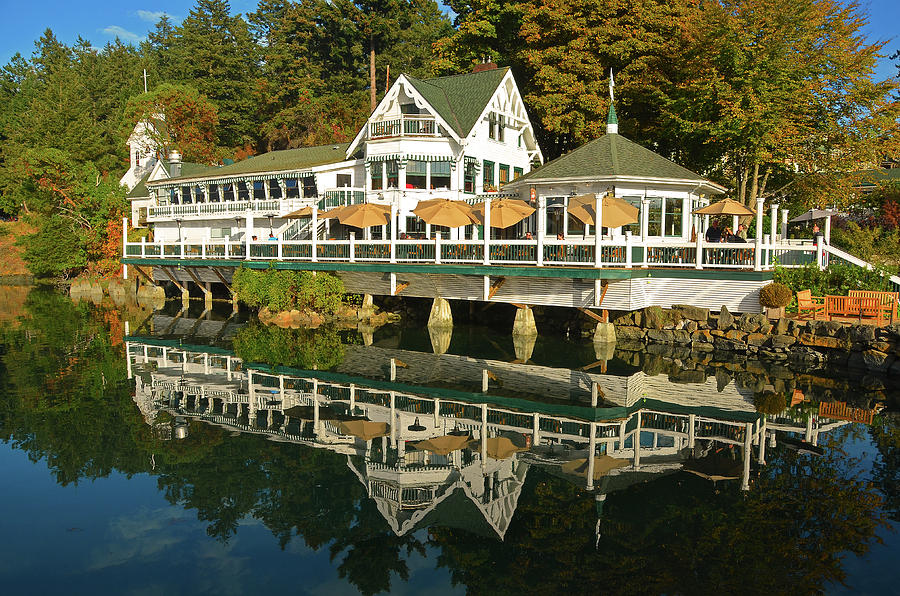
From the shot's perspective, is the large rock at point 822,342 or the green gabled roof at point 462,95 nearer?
the large rock at point 822,342

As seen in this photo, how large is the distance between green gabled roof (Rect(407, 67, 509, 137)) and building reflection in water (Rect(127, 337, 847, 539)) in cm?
1486

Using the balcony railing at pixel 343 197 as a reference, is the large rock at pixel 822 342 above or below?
below

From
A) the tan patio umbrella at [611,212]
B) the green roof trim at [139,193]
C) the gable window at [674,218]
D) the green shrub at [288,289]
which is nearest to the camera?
the tan patio umbrella at [611,212]

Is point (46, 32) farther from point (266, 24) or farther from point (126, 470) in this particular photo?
point (126, 470)

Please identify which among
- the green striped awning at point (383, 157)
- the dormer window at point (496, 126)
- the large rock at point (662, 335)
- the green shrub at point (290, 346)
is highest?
the dormer window at point (496, 126)

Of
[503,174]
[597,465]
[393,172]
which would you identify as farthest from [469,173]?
[597,465]

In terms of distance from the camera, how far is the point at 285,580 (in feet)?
27.9

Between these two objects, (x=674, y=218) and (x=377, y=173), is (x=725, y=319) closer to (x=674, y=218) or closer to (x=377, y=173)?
(x=674, y=218)

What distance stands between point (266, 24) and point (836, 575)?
266 feet

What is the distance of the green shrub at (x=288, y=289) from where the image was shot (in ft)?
91.1

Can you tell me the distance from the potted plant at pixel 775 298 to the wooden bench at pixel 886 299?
183 cm

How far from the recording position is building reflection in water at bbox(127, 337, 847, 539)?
1125 centimetres

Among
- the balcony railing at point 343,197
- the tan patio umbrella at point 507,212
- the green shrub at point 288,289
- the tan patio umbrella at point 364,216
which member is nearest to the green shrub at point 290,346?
the green shrub at point 288,289

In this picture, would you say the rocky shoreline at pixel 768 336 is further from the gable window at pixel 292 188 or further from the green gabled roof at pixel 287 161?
the gable window at pixel 292 188
